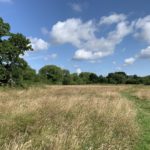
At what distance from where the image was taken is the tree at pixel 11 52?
39.3 metres

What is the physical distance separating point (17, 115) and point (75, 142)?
280cm

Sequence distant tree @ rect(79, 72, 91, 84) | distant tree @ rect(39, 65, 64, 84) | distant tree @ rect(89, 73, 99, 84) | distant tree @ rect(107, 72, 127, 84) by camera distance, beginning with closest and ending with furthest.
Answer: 1. distant tree @ rect(107, 72, 127, 84)
2. distant tree @ rect(39, 65, 64, 84)
3. distant tree @ rect(89, 73, 99, 84)
4. distant tree @ rect(79, 72, 91, 84)

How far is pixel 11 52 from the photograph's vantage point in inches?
1559

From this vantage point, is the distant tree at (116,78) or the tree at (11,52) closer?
the tree at (11,52)

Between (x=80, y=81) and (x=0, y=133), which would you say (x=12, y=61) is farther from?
(x=80, y=81)

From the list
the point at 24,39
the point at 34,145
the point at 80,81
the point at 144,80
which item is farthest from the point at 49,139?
the point at 80,81

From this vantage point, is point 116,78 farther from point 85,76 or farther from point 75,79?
point 85,76

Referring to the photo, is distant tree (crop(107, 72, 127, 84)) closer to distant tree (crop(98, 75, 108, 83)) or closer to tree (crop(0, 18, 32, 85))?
distant tree (crop(98, 75, 108, 83))

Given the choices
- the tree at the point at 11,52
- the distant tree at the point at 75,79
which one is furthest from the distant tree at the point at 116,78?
the tree at the point at 11,52

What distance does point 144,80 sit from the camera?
108 m

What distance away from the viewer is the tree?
39284 mm

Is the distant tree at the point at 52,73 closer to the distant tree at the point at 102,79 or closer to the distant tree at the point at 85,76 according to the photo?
the distant tree at the point at 85,76

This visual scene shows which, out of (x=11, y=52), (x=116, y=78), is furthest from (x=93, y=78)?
(x=11, y=52)

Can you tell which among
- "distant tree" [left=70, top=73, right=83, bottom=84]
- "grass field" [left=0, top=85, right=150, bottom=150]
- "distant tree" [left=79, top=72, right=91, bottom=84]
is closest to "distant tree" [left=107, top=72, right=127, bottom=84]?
"distant tree" [left=79, top=72, right=91, bottom=84]
